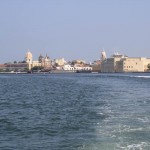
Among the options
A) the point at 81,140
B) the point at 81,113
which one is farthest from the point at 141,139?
the point at 81,113

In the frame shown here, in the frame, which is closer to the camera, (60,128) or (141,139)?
(141,139)

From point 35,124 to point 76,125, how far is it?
194cm

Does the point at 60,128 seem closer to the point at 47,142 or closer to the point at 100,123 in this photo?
the point at 100,123

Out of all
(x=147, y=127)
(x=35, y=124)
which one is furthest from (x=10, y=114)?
Result: (x=147, y=127)

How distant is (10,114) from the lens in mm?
25016

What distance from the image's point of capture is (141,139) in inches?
608

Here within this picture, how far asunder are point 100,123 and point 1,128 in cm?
418

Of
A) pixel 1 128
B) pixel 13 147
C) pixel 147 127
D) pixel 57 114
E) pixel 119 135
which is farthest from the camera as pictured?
pixel 57 114

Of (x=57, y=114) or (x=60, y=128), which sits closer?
(x=60, y=128)

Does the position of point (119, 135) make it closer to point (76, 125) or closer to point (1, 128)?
point (76, 125)

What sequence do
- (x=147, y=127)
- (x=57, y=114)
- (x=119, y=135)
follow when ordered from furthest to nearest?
(x=57, y=114) → (x=147, y=127) → (x=119, y=135)

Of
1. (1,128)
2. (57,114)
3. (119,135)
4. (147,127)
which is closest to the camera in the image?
(119,135)

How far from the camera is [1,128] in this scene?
19234 millimetres

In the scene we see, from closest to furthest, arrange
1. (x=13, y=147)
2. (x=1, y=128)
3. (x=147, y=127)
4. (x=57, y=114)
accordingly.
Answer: (x=13, y=147) < (x=147, y=127) < (x=1, y=128) < (x=57, y=114)
